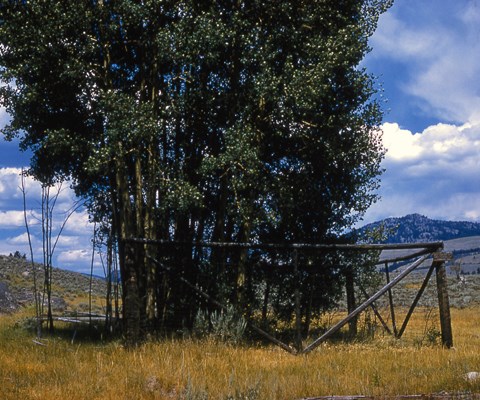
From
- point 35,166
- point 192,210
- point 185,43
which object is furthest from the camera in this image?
point 35,166

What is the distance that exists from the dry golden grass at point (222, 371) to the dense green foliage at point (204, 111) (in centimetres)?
312

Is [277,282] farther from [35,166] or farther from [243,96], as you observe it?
[35,166]

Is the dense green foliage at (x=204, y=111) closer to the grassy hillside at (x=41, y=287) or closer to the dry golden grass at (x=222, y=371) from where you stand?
the dry golden grass at (x=222, y=371)

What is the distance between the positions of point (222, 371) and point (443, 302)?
660cm

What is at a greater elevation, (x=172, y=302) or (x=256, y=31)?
(x=256, y=31)

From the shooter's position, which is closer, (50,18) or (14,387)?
(14,387)

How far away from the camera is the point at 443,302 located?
14.4m

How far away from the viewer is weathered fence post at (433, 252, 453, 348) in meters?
14.1

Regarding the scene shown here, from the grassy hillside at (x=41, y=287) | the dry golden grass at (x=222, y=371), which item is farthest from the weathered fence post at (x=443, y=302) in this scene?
the grassy hillside at (x=41, y=287)

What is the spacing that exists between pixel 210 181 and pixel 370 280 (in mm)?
6211

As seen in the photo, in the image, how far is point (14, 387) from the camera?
9.36 metres

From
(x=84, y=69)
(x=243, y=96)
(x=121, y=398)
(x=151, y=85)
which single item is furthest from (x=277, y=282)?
(x=121, y=398)

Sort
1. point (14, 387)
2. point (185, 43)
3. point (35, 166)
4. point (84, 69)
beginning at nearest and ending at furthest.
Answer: point (14, 387) < point (185, 43) < point (84, 69) < point (35, 166)

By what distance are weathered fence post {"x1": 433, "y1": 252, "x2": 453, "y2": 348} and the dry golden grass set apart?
1.52ft
